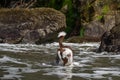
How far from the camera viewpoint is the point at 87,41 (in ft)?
91.4

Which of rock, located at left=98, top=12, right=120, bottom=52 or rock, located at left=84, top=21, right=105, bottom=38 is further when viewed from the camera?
rock, located at left=84, top=21, right=105, bottom=38

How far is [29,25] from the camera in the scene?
88.3ft

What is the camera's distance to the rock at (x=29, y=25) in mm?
26344

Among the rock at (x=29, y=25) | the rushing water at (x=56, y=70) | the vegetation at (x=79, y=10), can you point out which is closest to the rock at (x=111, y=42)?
the rushing water at (x=56, y=70)

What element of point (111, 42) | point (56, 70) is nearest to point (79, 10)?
point (111, 42)

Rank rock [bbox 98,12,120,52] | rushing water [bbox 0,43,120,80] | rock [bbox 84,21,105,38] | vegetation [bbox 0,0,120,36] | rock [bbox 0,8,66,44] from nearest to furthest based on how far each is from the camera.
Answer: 1. rushing water [bbox 0,43,120,80]
2. rock [bbox 98,12,120,52]
3. rock [bbox 0,8,66,44]
4. rock [bbox 84,21,105,38]
5. vegetation [bbox 0,0,120,36]

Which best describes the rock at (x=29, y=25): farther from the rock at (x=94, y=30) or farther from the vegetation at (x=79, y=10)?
the vegetation at (x=79, y=10)

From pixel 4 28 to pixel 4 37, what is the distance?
2.17 feet

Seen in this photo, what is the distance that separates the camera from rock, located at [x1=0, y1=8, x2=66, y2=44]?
1037 inches

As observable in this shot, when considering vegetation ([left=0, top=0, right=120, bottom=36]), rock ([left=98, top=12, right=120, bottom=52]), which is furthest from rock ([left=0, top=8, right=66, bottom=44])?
rock ([left=98, top=12, right=120, bottom=52])

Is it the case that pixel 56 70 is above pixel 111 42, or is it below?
above

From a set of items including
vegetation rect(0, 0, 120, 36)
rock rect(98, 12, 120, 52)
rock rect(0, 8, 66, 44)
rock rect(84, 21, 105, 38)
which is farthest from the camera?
vegetation rect(0, 0, 120, 36)

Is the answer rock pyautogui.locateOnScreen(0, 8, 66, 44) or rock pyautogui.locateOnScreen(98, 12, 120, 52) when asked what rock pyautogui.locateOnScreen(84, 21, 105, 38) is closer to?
rock pyautogui.locateOnScreen(0, 8, 66, 44)

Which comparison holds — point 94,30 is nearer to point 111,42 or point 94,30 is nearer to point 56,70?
point 111,42
